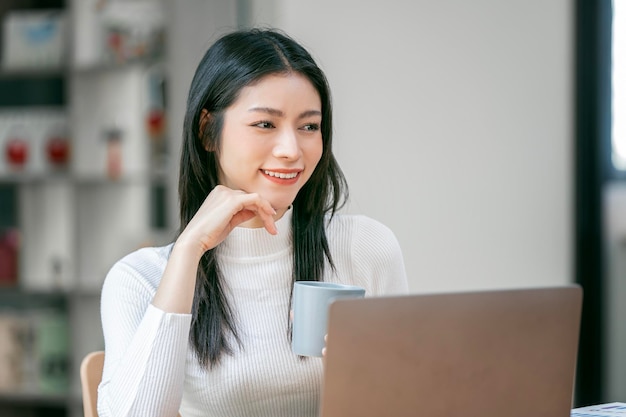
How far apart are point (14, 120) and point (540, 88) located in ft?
7.30

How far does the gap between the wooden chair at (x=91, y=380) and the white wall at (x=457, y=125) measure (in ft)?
5.65

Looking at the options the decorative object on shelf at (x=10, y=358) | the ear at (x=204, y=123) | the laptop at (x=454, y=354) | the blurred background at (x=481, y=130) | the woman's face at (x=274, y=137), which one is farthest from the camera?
the decorative object on shelf at (x=10, y=358)

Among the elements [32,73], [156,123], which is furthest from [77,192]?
[32,73]

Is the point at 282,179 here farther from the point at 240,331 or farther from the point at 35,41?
the point at 35,41

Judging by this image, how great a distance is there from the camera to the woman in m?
1.49

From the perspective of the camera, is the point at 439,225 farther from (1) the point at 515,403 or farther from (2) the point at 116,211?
(1) the point at 515,403

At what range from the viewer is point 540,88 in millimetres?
3281

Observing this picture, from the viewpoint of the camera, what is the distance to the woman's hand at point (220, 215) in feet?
4.98

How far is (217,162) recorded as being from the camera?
1762 mm

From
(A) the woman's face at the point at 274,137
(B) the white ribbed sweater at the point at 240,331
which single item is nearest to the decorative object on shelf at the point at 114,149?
(B) the white ribbed sweater at the point at 240,331

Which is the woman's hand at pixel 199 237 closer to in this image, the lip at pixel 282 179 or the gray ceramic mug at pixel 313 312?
the lip at pixel 282 179

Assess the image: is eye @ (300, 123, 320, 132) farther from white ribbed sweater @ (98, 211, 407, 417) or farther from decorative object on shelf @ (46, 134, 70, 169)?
decorative object on shelf @ (46, 134, 70, 169)

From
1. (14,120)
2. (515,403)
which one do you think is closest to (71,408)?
(14,120)

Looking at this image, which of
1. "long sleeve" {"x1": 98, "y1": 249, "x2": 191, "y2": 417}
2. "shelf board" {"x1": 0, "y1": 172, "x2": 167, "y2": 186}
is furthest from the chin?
"shelf board" {"x1": 0, "y1": 172, "x2": 167, "y2": 186}
